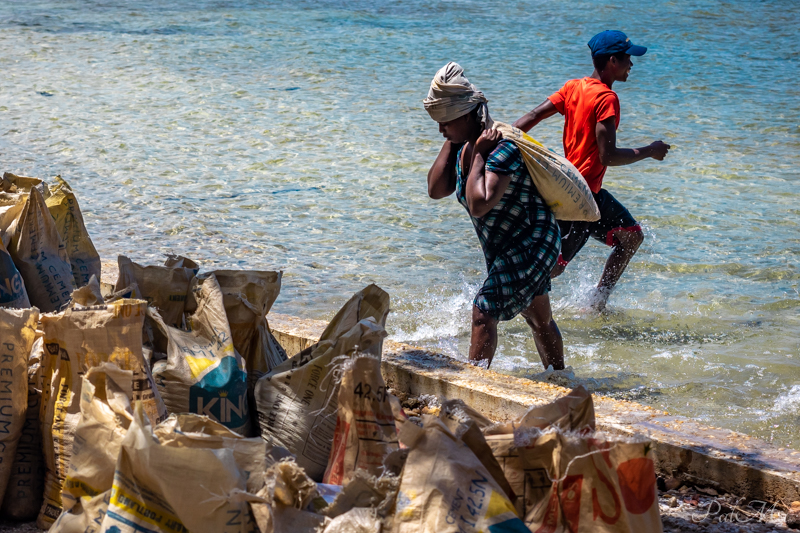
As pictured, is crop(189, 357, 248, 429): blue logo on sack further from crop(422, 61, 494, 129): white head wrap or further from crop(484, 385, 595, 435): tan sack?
crop(422, 61, 494, 129): white head wrap

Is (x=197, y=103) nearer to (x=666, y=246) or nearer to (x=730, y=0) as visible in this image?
(x=666, y=246)

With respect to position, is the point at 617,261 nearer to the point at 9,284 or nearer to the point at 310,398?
the point at 310,398

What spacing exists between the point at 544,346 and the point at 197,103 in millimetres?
9344

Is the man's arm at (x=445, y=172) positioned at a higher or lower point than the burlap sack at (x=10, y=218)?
higher

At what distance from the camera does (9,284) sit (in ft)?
9.31

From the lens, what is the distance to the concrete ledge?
2.62 meters

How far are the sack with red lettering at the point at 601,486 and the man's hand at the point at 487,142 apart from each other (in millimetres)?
1788

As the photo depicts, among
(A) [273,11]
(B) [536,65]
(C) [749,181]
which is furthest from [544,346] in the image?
(A) [273,11]

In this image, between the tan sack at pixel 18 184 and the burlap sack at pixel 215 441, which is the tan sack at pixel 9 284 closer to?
the tan sack at pixel 18 184

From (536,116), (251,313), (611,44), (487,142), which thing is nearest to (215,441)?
(251,313)

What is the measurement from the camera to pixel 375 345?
8.43ft

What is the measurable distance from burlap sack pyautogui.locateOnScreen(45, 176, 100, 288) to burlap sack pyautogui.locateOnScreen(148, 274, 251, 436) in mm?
974

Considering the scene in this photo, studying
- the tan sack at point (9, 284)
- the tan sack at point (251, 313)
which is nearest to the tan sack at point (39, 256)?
the tan sack at point (9, 284)

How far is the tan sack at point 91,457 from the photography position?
6.51 ft
